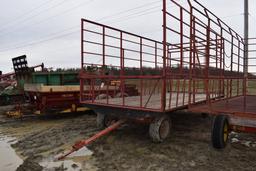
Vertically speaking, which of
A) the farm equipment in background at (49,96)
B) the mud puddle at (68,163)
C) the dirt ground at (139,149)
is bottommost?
the mud puddle at (68,163)

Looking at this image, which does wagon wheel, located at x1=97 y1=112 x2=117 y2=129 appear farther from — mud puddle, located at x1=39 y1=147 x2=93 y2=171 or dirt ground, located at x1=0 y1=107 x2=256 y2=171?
mud puddle, located at x1=39 y1=147 x2=93 y2=171

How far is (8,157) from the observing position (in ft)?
15.4

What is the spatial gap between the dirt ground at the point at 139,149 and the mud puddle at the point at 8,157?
4.7 inches

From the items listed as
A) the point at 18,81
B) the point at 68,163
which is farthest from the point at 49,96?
the point at 68,163

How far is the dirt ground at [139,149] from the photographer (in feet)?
12.8

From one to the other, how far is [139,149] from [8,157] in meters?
2.50

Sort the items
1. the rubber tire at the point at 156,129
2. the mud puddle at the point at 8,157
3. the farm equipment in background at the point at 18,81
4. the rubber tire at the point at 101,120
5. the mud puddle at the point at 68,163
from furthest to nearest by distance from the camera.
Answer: the farm equipment in background at the point at 18,81 → the rubber tire at the point at 101,120 → the rubber tire at the point at 156,129 → the mud puddle at the point at 8,157 → the mud puddle at the point at 68,163

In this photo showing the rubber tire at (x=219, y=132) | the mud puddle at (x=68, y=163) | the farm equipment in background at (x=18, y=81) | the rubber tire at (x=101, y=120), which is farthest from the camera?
the farm equipment in background at (x=18, y=81)

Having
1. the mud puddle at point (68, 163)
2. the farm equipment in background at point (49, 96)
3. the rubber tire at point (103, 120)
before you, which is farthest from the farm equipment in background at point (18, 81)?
the mud puddle at point (68, 163)

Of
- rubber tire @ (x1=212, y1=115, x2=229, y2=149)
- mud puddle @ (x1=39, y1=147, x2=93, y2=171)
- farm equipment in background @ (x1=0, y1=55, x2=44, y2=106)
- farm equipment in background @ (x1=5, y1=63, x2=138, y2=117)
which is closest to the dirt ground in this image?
mud puddle @ (x1=39, y1=147, x2=93, y2=171)

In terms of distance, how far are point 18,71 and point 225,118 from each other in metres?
8.15

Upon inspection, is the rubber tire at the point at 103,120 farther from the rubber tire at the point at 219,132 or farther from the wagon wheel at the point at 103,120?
the rubber tire at the point at 219,132

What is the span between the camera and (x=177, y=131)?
19.0 feet

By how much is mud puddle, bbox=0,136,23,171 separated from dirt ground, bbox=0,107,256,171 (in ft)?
0.39
